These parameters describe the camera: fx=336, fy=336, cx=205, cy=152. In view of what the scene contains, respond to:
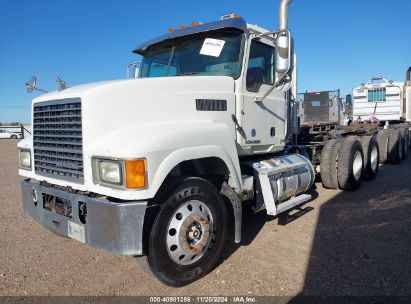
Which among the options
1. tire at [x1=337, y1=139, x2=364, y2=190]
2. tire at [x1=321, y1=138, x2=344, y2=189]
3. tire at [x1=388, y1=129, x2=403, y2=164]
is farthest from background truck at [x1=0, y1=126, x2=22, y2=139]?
tire at [x1=337, y1=139, x2=364, y2=190]

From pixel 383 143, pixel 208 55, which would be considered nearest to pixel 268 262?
pixel 208 55

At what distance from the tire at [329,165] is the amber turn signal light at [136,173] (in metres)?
4.88

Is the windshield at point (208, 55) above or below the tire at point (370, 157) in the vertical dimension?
above

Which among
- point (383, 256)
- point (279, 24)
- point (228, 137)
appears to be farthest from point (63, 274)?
point (279, 24)

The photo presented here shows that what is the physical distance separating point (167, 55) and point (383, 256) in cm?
364

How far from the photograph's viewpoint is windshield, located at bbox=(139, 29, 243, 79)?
13.7ft

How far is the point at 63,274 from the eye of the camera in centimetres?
361

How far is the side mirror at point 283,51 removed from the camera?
3.74 m

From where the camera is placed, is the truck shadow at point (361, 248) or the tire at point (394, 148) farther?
the tire at point (394, 148)

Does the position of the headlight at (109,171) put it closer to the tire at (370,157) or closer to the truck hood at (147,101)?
the truck hood at (147,101)

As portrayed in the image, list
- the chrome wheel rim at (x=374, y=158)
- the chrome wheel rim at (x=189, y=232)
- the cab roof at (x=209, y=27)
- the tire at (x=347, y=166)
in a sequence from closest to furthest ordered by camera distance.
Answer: the chrome wheel rim at (x=189, y=232), the cab roof at (x=209, y=27), the tire at (x=347, y=166), the chrome wheel rim at (x=374, y=158)

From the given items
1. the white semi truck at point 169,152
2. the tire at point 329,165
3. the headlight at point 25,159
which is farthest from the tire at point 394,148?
the headlight at point 25,159

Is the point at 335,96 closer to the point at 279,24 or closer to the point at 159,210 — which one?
the point at 279,24

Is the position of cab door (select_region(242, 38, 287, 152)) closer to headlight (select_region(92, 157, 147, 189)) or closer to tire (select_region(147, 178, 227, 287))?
tire (select_region(147, 178, 227, 287))
